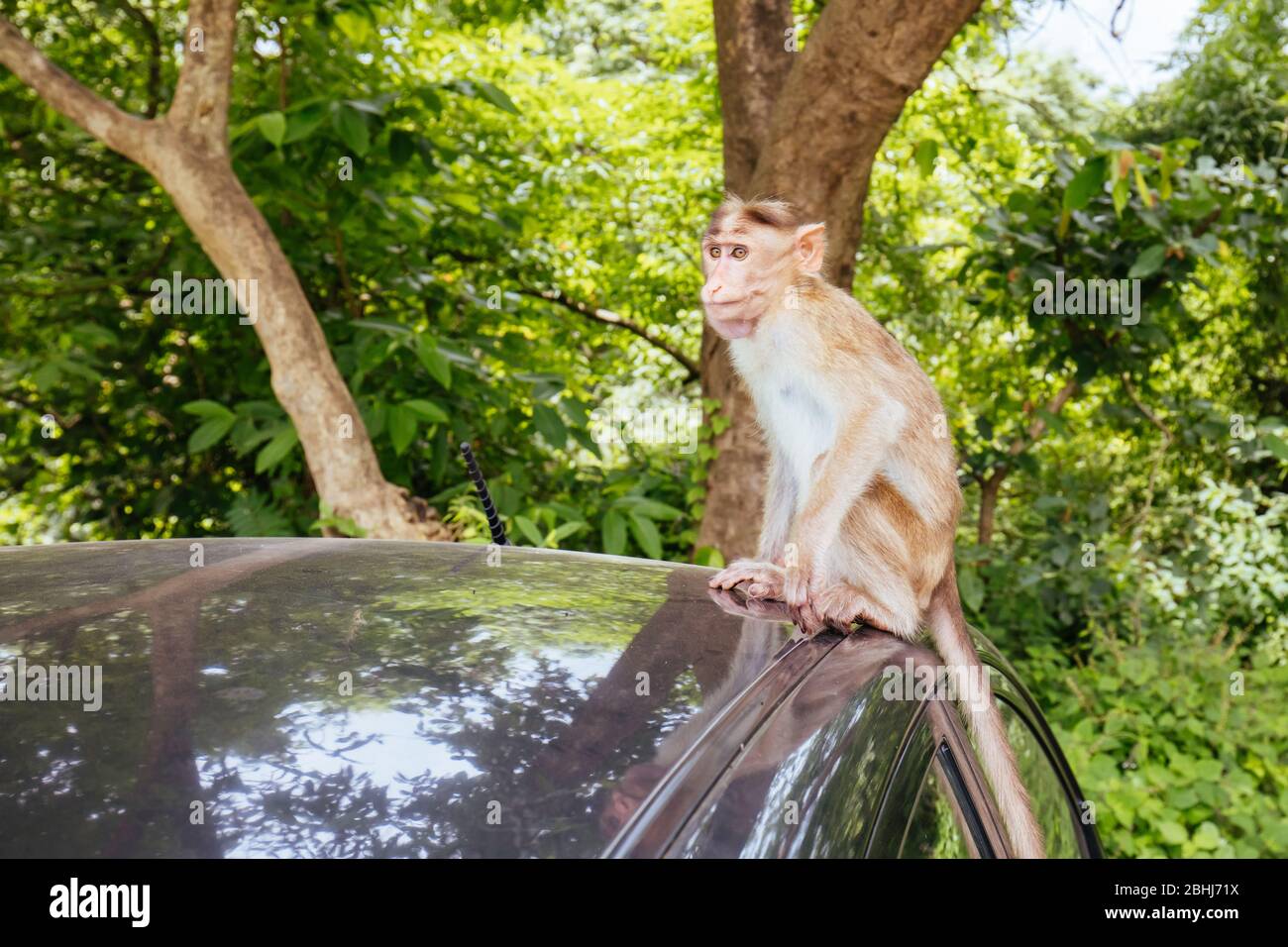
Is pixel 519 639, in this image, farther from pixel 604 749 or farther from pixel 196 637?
pixel 196 637

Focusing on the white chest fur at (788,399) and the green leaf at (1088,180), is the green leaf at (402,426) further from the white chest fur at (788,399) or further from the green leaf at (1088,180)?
the green leaf at (1088,180)

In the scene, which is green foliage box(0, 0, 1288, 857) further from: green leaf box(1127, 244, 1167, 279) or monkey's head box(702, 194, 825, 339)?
monkey's head box(702, 194, 825, 339)

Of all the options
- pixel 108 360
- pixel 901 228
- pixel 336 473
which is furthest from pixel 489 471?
pixel 901 228

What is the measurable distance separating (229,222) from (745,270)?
2060 millimetres

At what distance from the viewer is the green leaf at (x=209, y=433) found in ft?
14.8

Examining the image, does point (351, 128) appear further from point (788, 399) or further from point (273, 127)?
point (788, 399)

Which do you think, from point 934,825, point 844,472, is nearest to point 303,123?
point 844,472

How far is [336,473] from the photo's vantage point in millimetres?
4293

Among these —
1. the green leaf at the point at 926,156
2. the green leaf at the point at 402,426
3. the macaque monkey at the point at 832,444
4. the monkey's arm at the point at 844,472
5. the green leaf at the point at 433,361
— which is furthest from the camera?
the green leaf at the point at 926,156

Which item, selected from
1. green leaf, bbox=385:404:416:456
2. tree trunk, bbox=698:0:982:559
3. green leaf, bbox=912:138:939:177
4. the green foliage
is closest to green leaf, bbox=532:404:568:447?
the green foliage

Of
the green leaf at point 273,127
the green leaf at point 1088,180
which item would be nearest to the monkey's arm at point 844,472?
the green leaf at point 1088,180

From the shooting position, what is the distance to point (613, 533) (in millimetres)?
4512

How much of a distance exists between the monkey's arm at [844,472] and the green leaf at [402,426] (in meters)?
1.98

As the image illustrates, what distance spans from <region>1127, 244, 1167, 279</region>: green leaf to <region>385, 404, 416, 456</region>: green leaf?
2961mm
